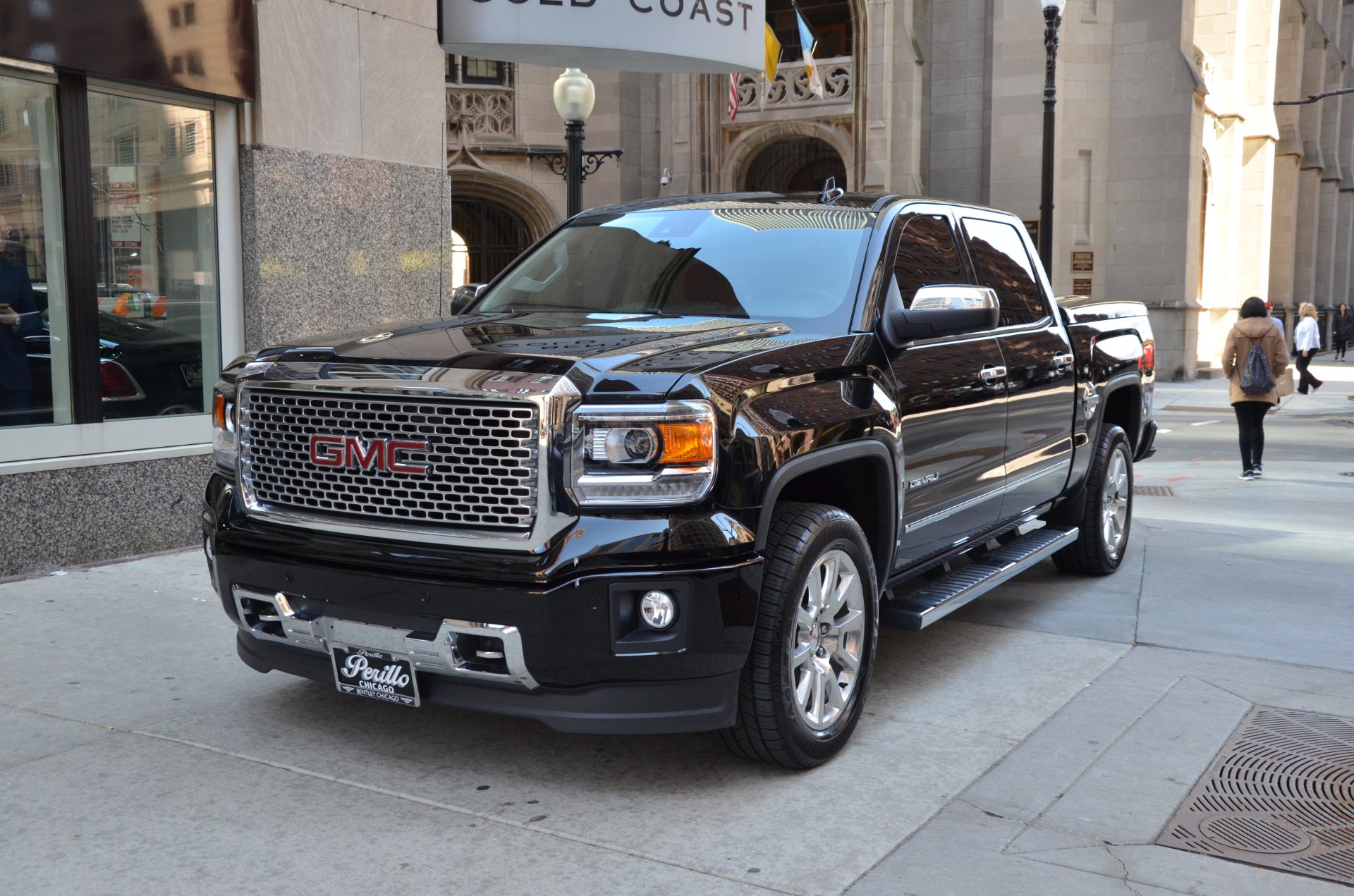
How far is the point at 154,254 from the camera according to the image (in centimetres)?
808

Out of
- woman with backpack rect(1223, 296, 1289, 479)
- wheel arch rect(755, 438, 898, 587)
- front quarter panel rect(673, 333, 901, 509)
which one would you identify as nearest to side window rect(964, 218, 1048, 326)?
front quarter panel rect(673, 333, 901, 509)

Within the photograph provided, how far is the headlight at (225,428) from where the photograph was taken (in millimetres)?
4559

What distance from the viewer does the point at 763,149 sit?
29.8 m

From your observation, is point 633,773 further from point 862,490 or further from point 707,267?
point 707,267

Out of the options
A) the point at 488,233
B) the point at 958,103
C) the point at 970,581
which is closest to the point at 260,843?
the point at 970,581

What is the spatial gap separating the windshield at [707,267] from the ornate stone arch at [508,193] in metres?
23.3

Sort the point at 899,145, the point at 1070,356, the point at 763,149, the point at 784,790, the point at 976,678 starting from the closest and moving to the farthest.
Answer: the point at 784,790, the point at 976,678, the point at 1070,356, the point at 899,145, the point at 763,149

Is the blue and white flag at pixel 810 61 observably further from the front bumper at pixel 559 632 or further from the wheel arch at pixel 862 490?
the front bumper at pixel 559 632

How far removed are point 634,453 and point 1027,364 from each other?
9.73ft

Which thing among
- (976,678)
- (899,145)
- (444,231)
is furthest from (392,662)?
(899,145)

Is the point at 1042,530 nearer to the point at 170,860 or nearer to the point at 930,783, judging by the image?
the point at 930,783

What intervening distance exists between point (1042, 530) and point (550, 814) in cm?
396

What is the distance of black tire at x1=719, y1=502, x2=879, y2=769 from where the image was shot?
3986 mm

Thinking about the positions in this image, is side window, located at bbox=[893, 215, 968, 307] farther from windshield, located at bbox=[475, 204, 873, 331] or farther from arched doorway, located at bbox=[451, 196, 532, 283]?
arched doorway, located at bbox=[451, 196, 532, 283]
